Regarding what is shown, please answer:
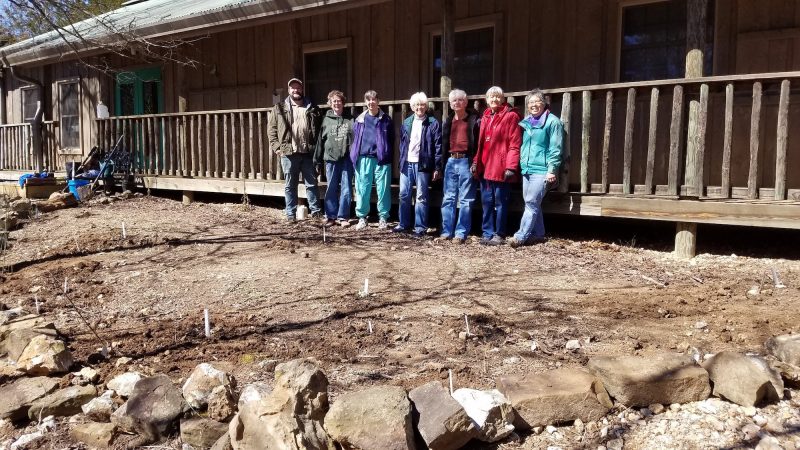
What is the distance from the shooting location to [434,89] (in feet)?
34.3

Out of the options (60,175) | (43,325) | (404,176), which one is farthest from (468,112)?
(60,175)

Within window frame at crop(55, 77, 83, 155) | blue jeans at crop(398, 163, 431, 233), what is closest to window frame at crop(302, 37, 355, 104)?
blue jeans at crop(398, 163, 431, 233)

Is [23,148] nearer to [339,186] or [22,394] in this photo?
[339,186]

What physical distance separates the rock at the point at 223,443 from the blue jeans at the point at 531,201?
4.78m

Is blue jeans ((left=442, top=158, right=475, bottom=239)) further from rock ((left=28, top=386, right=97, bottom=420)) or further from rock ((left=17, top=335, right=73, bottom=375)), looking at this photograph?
rock ((left=28, top=386, right=97, bottom=420))

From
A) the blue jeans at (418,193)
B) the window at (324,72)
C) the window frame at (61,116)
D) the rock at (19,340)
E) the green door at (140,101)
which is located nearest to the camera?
the rock at (19,340)

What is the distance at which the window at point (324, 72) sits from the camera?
463 inches

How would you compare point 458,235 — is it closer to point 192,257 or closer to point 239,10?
point 192,257

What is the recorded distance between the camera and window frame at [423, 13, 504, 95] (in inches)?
379

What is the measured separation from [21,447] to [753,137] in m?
6.23

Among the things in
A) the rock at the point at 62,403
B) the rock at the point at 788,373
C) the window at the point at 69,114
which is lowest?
the rock at the point at 62,403

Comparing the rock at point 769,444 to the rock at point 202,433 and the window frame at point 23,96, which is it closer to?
the rock at point 202,433

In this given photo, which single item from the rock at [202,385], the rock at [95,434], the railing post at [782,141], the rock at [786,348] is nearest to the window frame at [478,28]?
the railing post at [782,141]

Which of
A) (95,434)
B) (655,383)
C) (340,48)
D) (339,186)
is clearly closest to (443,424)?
(655,383)
